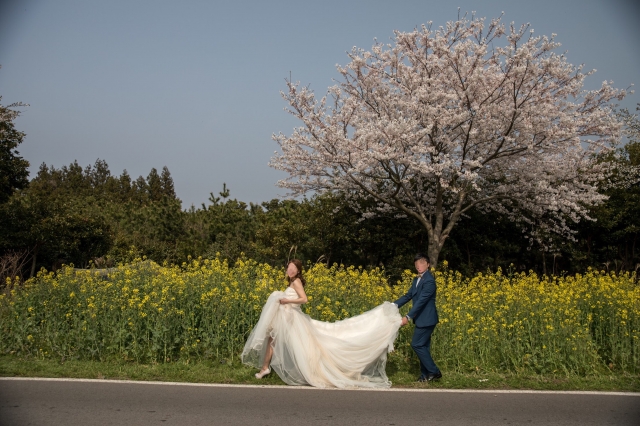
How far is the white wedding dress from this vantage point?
24.8ft

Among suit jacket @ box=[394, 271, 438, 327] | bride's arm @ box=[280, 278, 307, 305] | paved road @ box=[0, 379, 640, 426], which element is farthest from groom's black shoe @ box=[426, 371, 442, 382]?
bride's arm @ box=[280, 278, 307, 305]

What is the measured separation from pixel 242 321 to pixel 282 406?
2794mm

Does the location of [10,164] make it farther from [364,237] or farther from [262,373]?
[262,373]

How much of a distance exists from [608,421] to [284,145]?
1312 cm

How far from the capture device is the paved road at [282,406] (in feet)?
19.8

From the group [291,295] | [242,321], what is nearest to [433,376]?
[291,295]

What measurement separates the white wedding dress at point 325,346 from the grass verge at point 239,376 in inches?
13.1

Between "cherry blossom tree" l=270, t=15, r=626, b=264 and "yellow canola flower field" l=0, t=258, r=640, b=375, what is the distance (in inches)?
261

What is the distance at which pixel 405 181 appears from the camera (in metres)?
16.8

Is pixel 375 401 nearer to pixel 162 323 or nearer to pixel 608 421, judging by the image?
pixel 608 421

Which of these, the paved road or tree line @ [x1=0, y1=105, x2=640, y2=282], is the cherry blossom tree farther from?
the paved road

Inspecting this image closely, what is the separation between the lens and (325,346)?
303 inches

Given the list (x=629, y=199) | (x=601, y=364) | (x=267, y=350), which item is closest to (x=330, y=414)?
(x=267, y=350)

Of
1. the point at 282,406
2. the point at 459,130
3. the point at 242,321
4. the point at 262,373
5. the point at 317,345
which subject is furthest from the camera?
the point at 459,130
